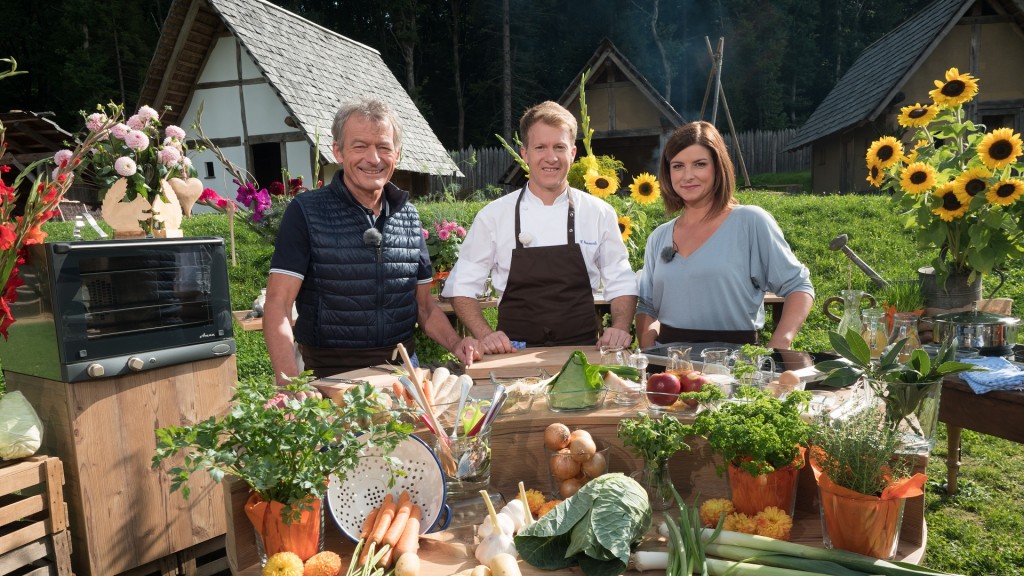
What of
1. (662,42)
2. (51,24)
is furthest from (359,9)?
(662,42)

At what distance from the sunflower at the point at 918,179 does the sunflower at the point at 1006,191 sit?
0.22m

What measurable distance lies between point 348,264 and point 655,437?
184 cm

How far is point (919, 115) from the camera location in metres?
2.97

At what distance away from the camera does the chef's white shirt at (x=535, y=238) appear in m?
3.29

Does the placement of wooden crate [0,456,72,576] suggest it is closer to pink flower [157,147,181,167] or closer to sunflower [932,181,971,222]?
pink flower [157,147,181,167]

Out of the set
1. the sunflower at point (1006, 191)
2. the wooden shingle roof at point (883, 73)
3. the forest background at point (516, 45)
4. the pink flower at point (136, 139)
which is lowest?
the sunflower at point (1006, 191)

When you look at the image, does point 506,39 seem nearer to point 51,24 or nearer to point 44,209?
point 51,24

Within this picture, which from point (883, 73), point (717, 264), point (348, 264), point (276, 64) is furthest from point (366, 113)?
point (883, 73)

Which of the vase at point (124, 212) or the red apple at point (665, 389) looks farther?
the vase at point (124, 212)

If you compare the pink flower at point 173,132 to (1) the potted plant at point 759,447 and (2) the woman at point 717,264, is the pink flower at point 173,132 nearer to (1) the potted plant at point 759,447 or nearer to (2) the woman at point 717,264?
(2) the woman at point 717,264

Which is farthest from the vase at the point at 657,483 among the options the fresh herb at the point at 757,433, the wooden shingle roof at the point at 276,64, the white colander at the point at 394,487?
the wooden shingle roof at the point at 276,64

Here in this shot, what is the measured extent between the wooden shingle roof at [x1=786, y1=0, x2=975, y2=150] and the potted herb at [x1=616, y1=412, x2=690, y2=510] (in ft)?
49.5

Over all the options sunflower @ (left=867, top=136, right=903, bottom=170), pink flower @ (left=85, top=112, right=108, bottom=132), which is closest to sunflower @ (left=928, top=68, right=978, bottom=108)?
sunflower @ (left=867, top=136, right=903, bottom=170)

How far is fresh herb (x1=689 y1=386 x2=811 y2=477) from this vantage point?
5.02 ft
